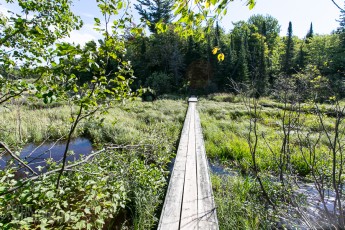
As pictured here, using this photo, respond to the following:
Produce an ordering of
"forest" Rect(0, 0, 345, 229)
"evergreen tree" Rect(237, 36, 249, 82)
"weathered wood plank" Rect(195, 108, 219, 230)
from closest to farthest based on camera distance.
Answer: "forest" Rect(0, 0, 345, 229), "weathered wood plank" Rect(195, 108, 219, 230), "evergreen tree" Rect(237, 36, 249, 82)

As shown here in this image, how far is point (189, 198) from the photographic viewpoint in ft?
10.7

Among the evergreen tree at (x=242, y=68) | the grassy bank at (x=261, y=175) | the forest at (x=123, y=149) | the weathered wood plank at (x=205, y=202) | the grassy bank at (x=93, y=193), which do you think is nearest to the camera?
the forest at (x=123, y=149)

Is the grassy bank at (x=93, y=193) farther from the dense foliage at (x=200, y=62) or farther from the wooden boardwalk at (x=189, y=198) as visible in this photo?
the dense foliage at (x=200, y=62)

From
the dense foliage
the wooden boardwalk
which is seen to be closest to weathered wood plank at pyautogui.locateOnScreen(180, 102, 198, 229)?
the wooden boardwalk

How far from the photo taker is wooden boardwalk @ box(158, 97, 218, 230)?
2.71 meters

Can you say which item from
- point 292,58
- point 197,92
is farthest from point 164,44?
point 292,58

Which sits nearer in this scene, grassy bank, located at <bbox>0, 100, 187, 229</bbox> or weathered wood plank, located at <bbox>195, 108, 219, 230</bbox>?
grassy bank, located at <bbox>0, 100, 187, 229</bbox>

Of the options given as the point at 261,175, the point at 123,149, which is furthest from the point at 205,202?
the point at 261,175

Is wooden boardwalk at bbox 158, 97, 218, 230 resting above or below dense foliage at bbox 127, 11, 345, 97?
below

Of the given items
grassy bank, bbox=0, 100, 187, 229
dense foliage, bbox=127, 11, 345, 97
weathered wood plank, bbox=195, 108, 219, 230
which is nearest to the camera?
grassy bank, bbox=0, 100, 187, 229

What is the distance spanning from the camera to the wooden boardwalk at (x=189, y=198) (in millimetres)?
2707

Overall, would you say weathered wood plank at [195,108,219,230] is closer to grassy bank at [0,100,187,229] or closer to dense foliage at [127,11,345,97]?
grassy bank at [0,100,187,229]

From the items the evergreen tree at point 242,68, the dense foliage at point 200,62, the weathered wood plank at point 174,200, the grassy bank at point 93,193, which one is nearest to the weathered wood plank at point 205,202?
the weathered wood plank at point 174,200

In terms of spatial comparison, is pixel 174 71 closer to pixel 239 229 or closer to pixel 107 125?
pixel 107 125
